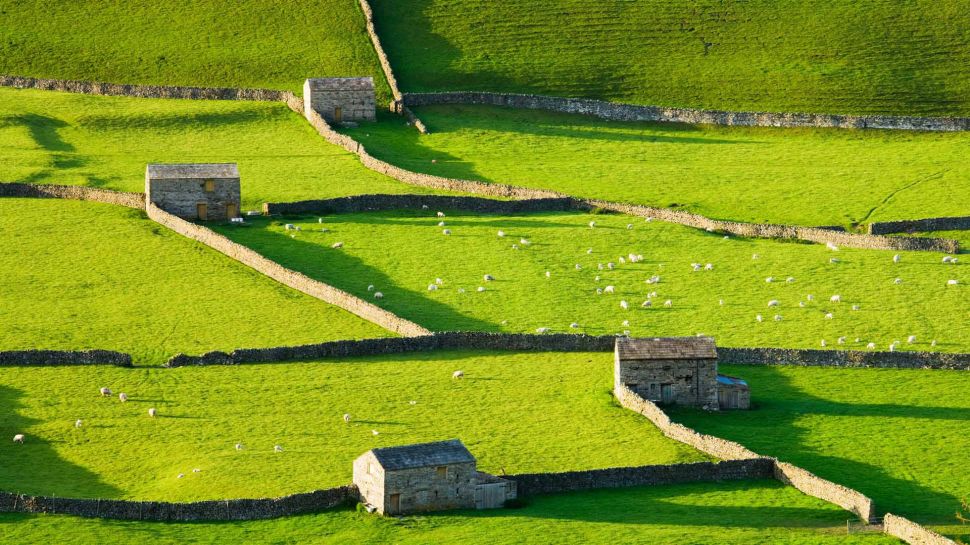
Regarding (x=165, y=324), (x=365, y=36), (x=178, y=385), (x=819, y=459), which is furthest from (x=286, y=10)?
(x=819, y=459)

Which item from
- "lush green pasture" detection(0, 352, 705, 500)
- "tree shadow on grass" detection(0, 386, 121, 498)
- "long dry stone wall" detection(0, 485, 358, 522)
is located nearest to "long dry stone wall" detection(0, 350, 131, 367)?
"lush green pasture" detection(0, 352, 705, 500)

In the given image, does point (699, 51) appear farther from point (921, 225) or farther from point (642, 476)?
point (642, 476)

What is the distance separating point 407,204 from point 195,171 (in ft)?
32.7

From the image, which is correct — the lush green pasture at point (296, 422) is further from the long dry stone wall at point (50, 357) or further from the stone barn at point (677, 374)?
the stone barn at point (677, 374)

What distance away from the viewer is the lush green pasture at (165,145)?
9550 cm

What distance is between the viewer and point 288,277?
265 feet


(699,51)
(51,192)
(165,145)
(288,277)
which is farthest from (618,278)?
(699,51)

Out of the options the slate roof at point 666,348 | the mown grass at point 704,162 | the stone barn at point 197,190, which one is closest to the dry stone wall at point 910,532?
the slate roof at point 666,348

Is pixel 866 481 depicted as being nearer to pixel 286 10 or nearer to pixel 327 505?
pixel 327 505

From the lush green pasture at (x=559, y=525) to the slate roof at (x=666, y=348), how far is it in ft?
A: 26.4

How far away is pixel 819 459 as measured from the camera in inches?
2511

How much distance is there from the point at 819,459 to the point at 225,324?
2445 cm

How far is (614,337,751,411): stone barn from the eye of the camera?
67938 mm

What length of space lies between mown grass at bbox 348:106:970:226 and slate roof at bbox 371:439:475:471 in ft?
123
